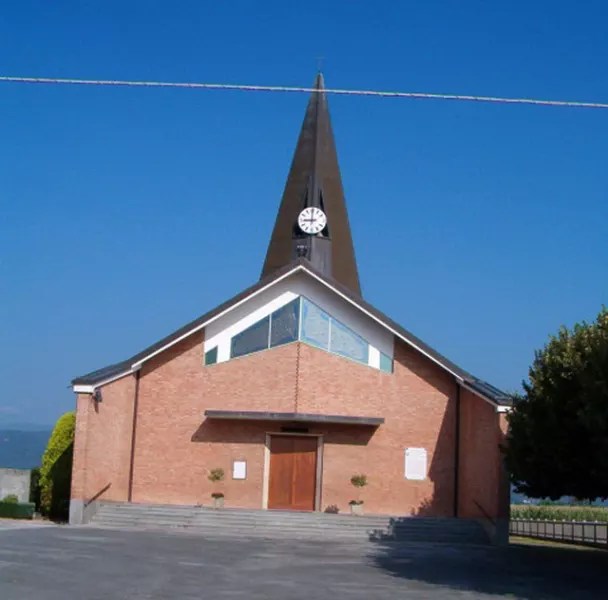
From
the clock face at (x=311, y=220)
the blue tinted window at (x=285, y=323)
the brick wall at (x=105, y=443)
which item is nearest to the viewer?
the brick wall at (x=105, y=443)

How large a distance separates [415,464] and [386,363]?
2938 mm

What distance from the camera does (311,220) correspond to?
36.4 metres

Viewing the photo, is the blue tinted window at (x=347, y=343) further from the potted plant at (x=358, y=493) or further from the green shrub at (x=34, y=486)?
the green shrub at (x=34, y=486)

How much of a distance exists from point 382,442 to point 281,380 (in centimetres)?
333

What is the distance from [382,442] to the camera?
89.5 ft

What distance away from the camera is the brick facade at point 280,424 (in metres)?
27.1

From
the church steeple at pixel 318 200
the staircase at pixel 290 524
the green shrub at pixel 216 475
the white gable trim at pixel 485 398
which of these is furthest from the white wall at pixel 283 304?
the church steeple at pixel 318 200

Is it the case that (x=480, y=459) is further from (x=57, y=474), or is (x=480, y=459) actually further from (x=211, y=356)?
(x=57, y=474)

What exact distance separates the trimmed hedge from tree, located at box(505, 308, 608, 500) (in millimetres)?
14121

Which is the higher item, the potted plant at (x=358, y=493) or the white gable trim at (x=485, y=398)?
the white gable trim at (x=485, y=398)

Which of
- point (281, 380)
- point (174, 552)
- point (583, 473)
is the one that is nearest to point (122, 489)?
point (281, 380)

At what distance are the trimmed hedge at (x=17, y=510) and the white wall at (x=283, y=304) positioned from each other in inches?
Result: 261

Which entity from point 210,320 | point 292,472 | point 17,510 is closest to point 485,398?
point 292,472

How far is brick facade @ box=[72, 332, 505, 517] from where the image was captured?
1067 inches
